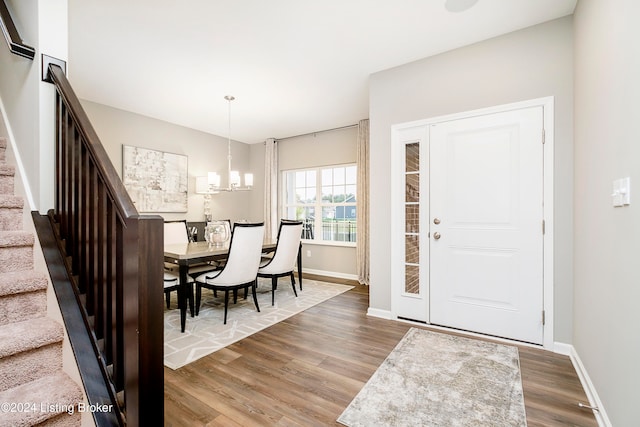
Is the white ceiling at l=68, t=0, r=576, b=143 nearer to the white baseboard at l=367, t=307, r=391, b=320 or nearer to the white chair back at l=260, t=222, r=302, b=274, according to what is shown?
the white chair back at l=260, t=222, r=302, b=274

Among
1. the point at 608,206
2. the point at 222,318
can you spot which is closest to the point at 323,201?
the point at 222,318

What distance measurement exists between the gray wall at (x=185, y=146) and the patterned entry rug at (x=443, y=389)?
419cm

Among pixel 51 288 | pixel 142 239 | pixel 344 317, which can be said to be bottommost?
pixel 344 317

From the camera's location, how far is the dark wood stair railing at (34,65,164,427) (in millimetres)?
915

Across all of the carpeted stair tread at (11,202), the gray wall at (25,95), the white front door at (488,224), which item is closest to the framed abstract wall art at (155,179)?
the gray wall at (25,95)

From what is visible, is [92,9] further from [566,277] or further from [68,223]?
[566,277]

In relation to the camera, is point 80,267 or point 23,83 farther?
point 23,83

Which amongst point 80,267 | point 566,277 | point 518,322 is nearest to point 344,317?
point 518,322

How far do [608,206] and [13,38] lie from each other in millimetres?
3238

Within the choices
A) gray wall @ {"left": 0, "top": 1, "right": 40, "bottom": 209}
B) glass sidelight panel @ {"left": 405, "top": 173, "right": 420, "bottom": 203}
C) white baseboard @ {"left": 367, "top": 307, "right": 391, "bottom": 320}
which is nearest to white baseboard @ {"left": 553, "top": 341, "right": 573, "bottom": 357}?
white baseboard @ {"left": 367, "top": 307, "right": 391, "bottom": 320}

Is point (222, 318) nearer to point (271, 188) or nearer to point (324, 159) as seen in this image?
point (271, 188)

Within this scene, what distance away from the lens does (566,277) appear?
7.53 ft

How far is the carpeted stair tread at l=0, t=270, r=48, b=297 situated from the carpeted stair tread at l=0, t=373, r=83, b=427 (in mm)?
404

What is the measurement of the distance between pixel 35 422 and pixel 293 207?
16.4 feet
